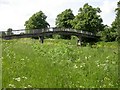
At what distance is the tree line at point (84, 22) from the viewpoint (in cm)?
9175

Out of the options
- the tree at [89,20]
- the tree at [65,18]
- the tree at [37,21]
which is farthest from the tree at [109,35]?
the tree at [37,21]

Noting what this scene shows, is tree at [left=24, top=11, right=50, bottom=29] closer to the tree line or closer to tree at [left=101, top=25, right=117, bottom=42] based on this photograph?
the tree line

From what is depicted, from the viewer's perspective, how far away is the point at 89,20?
4122 inches

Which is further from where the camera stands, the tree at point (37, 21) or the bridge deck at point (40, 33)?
the tree at point (37, 21)

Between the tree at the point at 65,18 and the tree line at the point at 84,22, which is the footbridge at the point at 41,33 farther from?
the tree at the point at 65,18

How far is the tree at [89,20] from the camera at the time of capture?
103688mm

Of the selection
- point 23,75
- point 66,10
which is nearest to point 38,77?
point 23,75

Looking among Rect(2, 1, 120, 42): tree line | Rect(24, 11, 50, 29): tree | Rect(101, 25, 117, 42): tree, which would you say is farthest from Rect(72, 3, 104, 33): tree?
Rect(24, 11, 50, 29): tree

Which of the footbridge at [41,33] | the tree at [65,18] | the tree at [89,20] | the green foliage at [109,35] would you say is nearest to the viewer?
the footbridge at [41,33]

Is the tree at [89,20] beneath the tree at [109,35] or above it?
above

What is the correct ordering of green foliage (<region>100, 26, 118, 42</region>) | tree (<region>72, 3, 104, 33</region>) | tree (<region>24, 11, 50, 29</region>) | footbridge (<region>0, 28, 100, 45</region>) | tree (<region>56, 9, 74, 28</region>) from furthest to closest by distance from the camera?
tree (<region>24, 11, 50, 29</region>) < tree (<region>56, 9, 74, 28</region>) < tree (<region>72, 3, 104, 33</region>) < green foliage (<region>100, 26, 118, 42</region>) < footbridge (<region>0, 28, 100, 45</region>)

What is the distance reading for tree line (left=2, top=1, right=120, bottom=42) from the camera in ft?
301

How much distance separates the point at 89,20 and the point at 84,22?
2.05m

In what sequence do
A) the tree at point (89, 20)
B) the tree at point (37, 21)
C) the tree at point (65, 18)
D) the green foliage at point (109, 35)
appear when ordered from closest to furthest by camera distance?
the green foliage at point (109, 35), the tree at point (89, 20), the tree at point (65, 18), the tree at point (37, 21)
